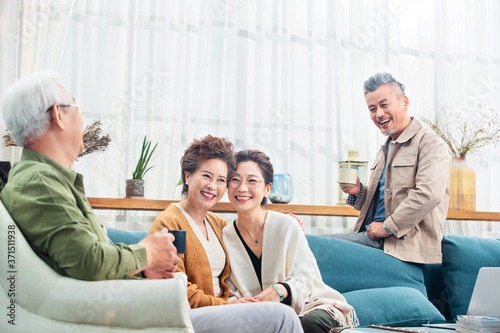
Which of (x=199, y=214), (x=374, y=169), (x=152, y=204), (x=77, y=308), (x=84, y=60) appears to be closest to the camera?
(x=77, y=308)

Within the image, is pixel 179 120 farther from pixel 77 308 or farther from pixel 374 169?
pixel 77 308

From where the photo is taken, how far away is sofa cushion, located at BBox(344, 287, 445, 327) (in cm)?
253

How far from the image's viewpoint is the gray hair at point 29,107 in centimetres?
148

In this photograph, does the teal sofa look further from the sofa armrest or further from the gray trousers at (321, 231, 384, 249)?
the sofa armrest

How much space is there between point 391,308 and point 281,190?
112 cm

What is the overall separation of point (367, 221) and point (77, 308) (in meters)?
2.25

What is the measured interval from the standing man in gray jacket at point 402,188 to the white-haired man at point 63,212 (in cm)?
148

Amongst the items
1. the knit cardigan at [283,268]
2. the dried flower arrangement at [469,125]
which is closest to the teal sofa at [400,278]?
the knit cardigan at [283,268]

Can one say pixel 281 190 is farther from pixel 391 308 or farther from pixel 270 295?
pixel 270 295

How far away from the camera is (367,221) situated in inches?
129

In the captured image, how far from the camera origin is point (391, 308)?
258 centimetres

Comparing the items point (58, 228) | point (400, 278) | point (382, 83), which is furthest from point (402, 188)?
point (58, 228)

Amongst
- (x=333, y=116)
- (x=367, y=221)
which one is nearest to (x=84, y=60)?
(x=333, y=116)

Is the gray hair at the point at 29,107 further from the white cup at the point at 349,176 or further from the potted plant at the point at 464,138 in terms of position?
the potted plant at the point at 464,138
